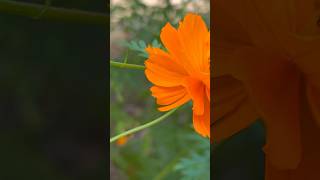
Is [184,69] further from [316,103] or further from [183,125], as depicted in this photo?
[183,125]

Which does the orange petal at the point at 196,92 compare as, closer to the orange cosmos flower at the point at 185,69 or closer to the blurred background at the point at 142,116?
the orange cosmos flower at the point at 185,69

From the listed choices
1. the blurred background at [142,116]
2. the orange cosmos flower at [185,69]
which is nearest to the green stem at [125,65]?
the orange cosmos flower at [185,69]

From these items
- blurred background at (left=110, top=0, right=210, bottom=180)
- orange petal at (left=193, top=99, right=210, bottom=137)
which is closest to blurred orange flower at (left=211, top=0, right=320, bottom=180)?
orange petal at (left=193, top=99, right=210, bottom=137)

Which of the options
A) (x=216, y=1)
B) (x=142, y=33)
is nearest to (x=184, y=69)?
(x=216, y=1)

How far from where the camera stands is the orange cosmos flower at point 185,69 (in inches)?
12.7

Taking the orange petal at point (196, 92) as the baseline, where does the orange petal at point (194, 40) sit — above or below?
above

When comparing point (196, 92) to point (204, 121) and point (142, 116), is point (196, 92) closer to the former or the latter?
point (204, 121)

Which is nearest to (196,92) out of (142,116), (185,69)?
(185,69)
